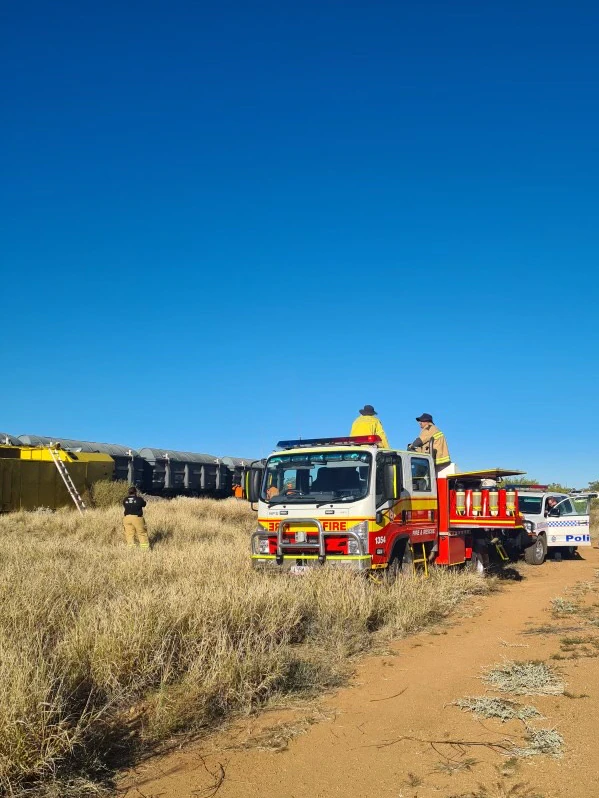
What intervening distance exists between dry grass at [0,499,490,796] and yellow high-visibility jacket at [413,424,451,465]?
206cm

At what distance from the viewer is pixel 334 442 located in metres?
10.8

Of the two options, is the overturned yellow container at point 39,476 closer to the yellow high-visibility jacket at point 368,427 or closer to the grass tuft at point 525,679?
the yellow high-visibility jacket at point 368,427

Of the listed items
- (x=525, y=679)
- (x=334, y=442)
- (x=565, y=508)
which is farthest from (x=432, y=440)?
(x=565, y=508)

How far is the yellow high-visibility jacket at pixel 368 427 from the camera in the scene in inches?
459

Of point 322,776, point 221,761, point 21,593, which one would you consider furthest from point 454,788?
point 21,593

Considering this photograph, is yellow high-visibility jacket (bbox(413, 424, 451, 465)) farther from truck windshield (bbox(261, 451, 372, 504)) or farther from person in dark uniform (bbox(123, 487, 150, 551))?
person in dark uniform (bbox(123, 487, 150, 551))

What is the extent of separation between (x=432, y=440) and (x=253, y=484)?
3.35m

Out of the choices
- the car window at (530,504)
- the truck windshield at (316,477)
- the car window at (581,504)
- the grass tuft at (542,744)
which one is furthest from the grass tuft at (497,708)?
the car window at (581,504)

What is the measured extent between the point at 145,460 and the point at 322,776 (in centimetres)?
2740

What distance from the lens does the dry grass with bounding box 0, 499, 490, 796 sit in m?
4.36

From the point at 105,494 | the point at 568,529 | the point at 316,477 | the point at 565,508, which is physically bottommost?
the point at 568,529

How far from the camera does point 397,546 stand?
10789mm

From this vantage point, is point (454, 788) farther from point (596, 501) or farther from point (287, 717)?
point (596, 501)

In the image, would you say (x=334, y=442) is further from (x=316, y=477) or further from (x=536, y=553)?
(x=536, y=553)
